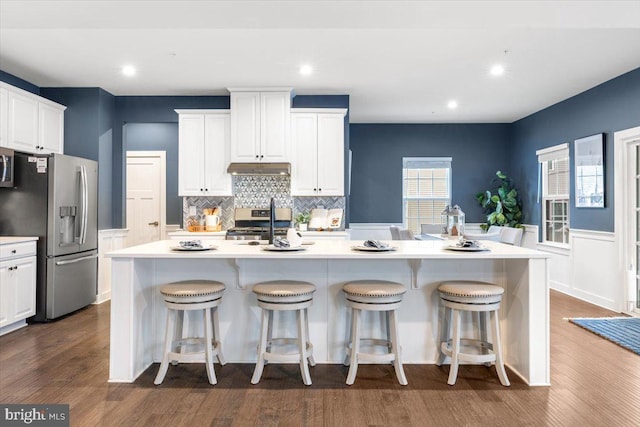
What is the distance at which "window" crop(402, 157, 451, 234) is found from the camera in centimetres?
738

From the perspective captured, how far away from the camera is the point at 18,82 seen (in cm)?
467

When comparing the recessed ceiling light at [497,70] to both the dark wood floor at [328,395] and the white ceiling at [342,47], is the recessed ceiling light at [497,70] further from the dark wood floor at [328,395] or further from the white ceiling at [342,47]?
the dark wood floor at [328,395]

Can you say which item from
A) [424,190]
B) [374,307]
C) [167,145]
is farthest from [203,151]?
[424,190]

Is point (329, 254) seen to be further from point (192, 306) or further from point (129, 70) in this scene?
point (129, 70)

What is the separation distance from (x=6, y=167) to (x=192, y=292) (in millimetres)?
2834

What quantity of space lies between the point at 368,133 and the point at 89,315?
512 cm

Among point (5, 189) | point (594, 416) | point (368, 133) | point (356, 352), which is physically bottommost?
point (594, 416)

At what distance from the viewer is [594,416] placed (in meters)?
2.26

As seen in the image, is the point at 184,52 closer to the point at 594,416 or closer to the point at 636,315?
the point at 594,416

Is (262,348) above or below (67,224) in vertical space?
below

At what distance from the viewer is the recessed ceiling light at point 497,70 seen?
4.35m

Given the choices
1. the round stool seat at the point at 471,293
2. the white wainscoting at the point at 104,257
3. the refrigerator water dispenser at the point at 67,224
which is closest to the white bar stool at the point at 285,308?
the round stool seat at the point at 471,293

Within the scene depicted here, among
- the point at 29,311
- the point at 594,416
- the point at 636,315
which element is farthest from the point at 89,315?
the point at 636,315

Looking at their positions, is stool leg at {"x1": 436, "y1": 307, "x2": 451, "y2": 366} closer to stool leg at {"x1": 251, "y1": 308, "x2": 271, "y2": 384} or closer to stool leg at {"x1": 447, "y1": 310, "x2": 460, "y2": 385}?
stool leg at {"x1": 447, "y1": 310, "x2": 460, "y2": 385}
